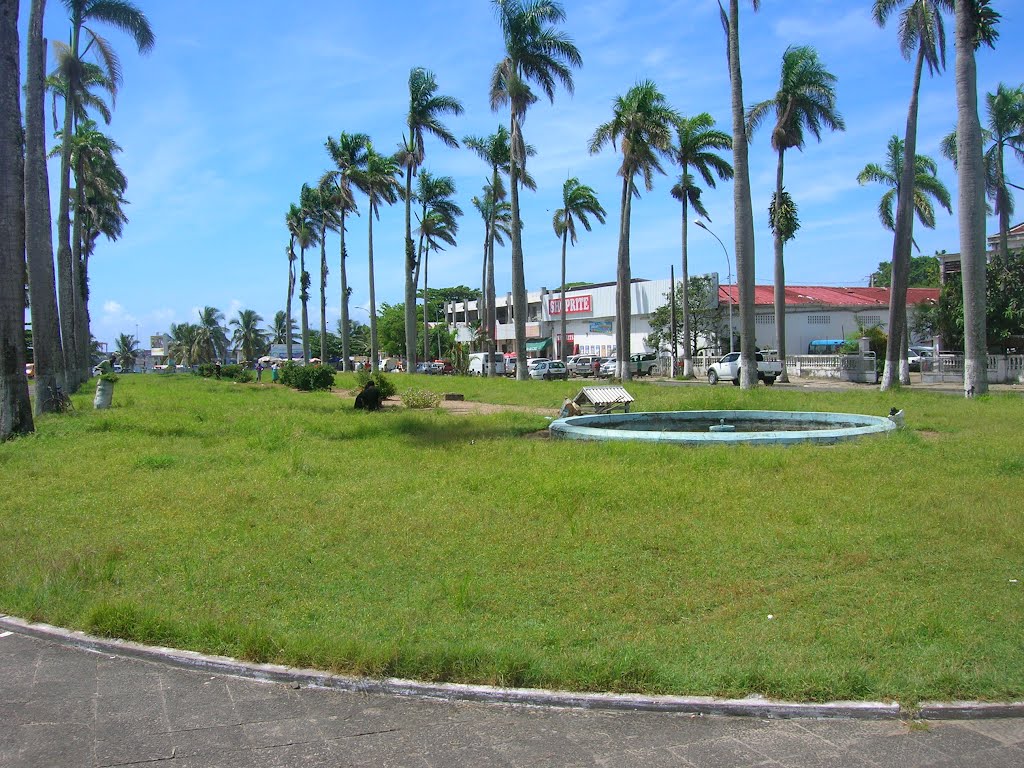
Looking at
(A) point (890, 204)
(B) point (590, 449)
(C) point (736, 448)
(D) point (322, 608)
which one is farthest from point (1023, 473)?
(A) point (890, 204)

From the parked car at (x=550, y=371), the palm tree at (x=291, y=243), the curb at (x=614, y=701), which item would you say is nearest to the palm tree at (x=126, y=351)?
the palm tree at (x=291, y=243)

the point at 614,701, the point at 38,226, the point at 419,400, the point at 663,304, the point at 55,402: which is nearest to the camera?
the point at 614,701

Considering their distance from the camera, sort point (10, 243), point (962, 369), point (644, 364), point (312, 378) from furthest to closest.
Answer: point (644, 364)
point (962, 369)
point (312, 378)
point (10, 243)

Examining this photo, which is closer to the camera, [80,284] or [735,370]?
[735,370]

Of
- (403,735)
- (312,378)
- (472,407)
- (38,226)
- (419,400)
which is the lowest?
(403,735)

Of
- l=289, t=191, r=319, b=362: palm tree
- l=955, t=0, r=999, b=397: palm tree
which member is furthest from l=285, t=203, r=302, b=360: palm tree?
l=955, t=0, r=999, b=397: palm tree

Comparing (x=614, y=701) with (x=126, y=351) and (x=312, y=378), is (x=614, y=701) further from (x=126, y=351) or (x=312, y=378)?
(x=126, y=351)

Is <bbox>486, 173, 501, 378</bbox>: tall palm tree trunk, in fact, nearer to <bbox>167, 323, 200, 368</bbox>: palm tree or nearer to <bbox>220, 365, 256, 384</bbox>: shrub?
<bbox>220, 365, 256, 384</bbox>: shrub

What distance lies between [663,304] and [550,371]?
1308 centimetres

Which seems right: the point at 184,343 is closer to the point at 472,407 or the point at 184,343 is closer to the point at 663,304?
the point at 663,304

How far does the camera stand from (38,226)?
19.4 metres

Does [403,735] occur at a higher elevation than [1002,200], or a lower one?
lower

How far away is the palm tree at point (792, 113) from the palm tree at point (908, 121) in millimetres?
9683

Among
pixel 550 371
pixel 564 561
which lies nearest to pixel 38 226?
pixel 564 561
